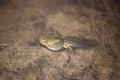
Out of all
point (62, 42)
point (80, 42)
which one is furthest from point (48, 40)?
point (80, 42)

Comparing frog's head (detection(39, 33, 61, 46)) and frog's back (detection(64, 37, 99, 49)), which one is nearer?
frog's head (detection(39, 33, 61, 46))

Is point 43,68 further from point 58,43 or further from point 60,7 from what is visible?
point 60,7

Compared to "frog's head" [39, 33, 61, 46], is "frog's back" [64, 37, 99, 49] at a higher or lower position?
lower

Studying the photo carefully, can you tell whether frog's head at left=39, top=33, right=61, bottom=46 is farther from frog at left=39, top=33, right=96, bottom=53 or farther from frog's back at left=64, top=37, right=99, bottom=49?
frog's back at left=64, top=37, right=99, bottom=49

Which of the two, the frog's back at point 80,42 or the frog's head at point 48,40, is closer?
the frog's head at point 48,40

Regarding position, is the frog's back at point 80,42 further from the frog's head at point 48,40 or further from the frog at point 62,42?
the frog's head at point 48,40

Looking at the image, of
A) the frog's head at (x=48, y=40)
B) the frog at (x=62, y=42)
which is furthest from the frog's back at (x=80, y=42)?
the frog's head at (x=48, y=40)

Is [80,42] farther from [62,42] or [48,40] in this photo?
[48,40]

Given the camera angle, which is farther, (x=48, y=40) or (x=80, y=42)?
(x=80, y=42)

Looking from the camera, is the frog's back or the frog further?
the frog's back

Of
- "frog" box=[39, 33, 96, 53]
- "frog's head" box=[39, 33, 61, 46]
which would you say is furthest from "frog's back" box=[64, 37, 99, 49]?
"frog's head" box=[39, 33, 61, 46]

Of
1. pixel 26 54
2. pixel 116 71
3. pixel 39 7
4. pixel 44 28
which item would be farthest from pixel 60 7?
pixel 116 71
